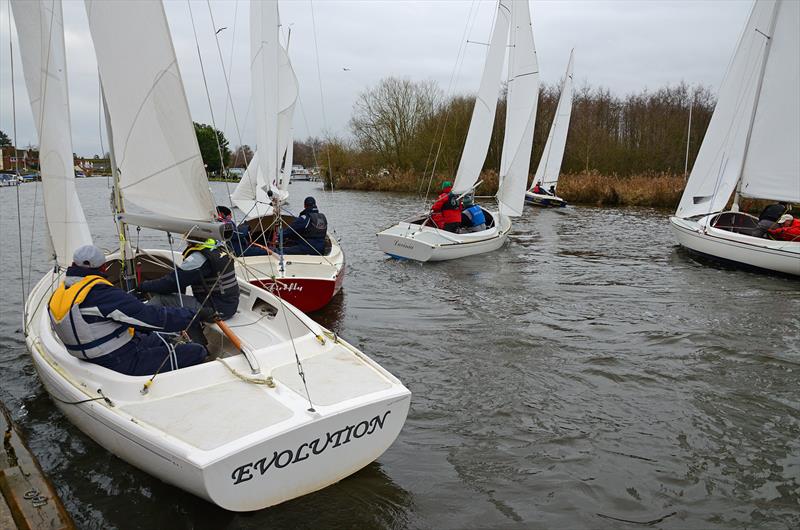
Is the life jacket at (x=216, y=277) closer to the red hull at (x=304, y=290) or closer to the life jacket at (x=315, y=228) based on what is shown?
the red hull at (x=304, y=290)

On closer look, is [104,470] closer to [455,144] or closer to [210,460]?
[210,460]

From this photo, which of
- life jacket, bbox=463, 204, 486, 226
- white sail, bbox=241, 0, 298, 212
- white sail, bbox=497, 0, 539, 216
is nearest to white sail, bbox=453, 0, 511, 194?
white sail, bbox=497, 0, 539, 216

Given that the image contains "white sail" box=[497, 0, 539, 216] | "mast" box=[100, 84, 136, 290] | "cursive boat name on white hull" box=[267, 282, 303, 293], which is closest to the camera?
"mast" box=[100, 84, 136, 290]

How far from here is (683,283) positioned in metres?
10.9

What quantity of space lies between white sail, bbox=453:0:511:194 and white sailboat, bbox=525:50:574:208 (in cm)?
1357

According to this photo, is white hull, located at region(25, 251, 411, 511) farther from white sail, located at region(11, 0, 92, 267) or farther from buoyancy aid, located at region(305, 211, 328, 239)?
buoyancy aid, located at region(305, 211, 328, 239)

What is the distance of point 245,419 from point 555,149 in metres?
27.7

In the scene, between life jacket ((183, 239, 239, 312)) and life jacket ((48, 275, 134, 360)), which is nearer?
life jacket ((48, 275, 134, 360))

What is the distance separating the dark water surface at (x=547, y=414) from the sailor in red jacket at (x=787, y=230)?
0.98 metres

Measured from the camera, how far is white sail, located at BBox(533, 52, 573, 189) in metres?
28.3

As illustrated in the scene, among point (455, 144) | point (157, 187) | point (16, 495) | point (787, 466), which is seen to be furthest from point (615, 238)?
point (455, 144)

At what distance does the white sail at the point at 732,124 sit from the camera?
12.7m

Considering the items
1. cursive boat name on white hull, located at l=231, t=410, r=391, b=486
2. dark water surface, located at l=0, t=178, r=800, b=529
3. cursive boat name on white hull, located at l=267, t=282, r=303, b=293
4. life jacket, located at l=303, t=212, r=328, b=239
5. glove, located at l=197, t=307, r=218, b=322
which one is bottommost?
dark water surface, located at l=0, t=178, r=800, b=529

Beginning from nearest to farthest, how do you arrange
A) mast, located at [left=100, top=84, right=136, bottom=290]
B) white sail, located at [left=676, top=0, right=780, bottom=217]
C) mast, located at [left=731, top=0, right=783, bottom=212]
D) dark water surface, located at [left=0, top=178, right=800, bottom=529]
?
dark water surface, located at [left=0, top=178, right=800, bottom=529] → mast, located at [left=100, top=84, right=136, bottom=290] → mast, located at [left=731, top=0, right=783, bottom=212] → white sail, located at [left=676, top=0, right=780, bottom=217]
